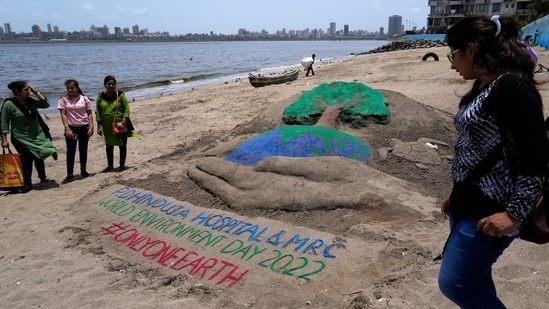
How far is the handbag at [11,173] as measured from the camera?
6.14 meters

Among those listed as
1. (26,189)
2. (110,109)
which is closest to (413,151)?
(110,109)

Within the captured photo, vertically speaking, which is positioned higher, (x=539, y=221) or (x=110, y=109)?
(x=539, y=221)

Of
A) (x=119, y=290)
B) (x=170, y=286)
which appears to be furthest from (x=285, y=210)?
(x=119, y=290)

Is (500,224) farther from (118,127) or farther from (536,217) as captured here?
(118,127)

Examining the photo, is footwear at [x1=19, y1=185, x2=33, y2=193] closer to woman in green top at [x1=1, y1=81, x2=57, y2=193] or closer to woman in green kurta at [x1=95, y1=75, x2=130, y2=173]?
woman in green top at [x1=1, y1=81, x2=57, y2=193]

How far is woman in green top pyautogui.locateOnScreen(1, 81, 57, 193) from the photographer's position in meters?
5.92

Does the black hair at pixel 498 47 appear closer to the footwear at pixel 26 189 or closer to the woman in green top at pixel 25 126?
the woman in green top at pixel 25 126

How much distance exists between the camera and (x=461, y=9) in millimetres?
68188

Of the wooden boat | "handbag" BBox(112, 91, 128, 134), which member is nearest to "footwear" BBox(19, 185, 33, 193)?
"handbag" BBox(112, 91, 128, 134)

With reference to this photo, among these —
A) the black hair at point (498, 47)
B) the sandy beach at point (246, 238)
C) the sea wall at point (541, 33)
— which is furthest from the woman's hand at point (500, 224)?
the sea wall at point (541, 33)

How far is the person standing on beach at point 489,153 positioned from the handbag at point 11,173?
6.30 m

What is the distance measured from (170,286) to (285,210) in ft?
5.02

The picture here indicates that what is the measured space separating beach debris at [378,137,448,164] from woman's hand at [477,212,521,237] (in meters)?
→ 4.18

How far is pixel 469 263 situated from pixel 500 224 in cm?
23
